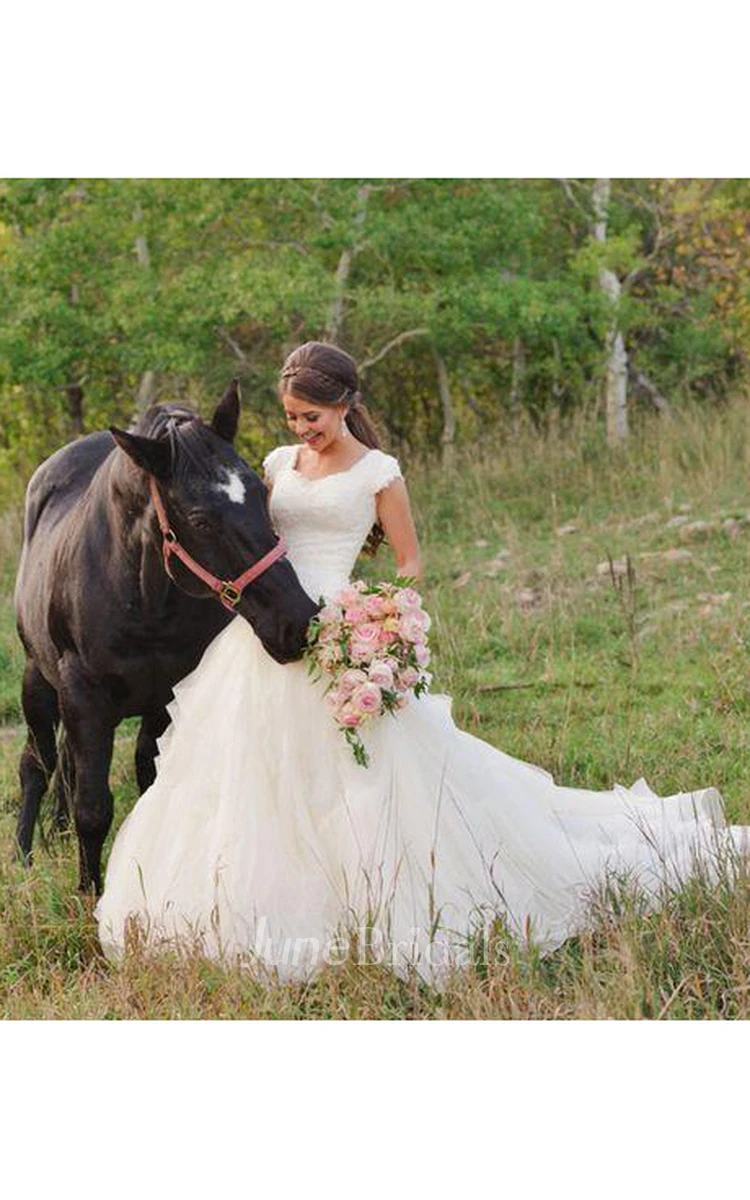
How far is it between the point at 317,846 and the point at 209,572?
912 mm

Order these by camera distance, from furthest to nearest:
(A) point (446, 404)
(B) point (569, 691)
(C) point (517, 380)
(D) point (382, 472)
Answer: (C) point (517, 380) < (A) point (446, 404) < (B) point (569, 691) < (D) point (382, 472)

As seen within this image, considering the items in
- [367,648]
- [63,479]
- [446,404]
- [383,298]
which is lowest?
[446,404]

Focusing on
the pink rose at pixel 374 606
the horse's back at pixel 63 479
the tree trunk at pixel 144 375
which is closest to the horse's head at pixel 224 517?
the pink rose at pixel 374 606

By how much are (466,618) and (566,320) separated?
451 centimetres

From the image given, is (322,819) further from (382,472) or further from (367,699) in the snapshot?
(382,472)

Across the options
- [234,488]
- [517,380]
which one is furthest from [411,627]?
[517,380]

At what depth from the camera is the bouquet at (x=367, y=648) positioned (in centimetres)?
410

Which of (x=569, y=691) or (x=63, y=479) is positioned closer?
(x=63, y=479)

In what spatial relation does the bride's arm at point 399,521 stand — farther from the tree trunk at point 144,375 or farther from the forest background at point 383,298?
the tree trunk at point 144,375

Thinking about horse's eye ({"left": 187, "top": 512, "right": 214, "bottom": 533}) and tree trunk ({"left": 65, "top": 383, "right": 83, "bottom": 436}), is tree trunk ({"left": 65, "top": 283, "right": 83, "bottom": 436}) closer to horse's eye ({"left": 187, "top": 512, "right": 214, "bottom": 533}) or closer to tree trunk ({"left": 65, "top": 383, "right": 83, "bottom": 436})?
tree trunk ({"left": 65, "top": 383, "right": 83, "bottom": 436})

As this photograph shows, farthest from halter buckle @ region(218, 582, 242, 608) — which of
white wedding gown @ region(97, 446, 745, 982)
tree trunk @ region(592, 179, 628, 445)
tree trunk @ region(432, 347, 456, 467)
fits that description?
tree trunk @ region(432, 347, 456, 467)

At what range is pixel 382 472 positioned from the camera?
4402 millimetres

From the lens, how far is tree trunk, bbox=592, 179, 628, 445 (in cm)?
1319

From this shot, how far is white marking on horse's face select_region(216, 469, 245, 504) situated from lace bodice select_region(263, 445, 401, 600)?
1.02 feet
